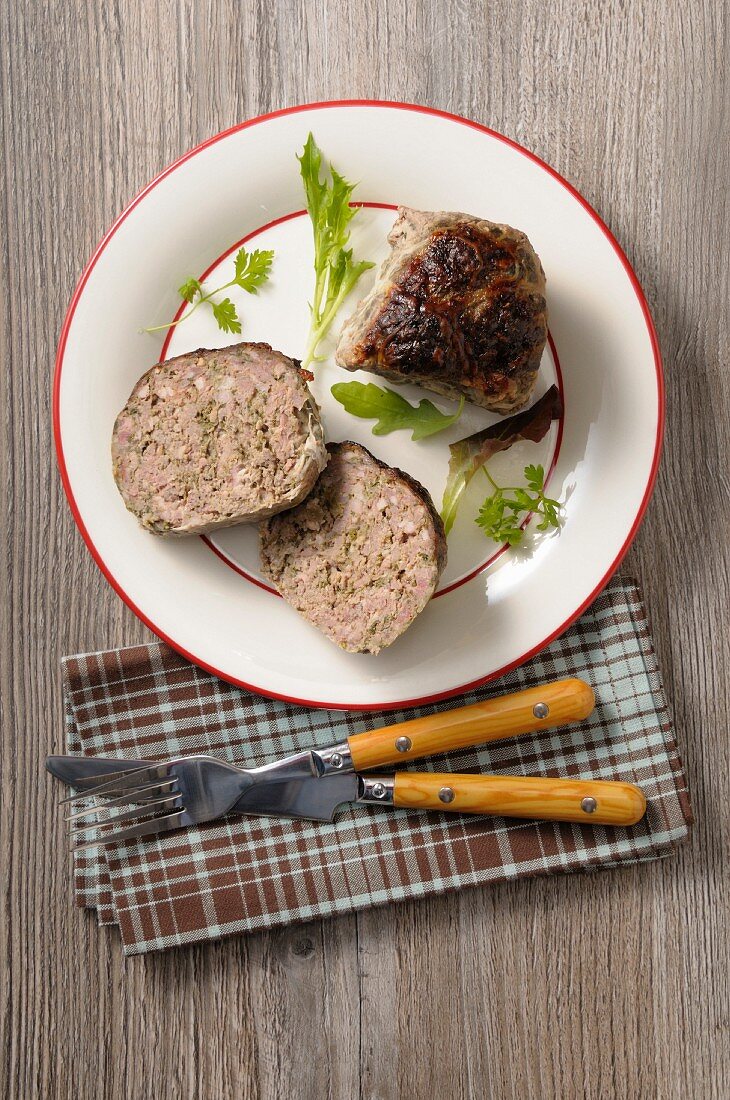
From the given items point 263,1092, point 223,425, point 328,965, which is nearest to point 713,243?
point 223,425

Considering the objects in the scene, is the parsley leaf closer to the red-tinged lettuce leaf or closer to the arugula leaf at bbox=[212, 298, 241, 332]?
the arugula leaf at bbox=[212, 298, 241, 332]

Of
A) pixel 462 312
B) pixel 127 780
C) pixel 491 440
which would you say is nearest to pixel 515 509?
pixel 491 440

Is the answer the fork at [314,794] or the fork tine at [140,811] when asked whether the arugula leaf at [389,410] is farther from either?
the fork tine at [140,811]

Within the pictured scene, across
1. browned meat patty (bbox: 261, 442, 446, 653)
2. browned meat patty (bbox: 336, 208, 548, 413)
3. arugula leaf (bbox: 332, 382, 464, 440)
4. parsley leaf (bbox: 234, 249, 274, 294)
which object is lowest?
browned meat patty (bbox: 261, 442, 446, 653)

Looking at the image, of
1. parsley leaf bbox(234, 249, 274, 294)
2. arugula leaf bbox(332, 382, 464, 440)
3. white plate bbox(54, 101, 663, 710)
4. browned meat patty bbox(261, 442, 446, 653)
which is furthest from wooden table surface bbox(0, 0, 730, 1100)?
arugula leaf bbox(332, 382, 464, 440)

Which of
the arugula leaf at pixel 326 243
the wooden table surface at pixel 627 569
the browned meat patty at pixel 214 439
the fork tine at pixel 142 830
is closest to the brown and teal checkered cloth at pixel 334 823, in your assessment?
the fork tine at pixel 142 830

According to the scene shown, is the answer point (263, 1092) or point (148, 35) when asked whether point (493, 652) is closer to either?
point (263, 1092)

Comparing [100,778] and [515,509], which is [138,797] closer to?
[100,778]
